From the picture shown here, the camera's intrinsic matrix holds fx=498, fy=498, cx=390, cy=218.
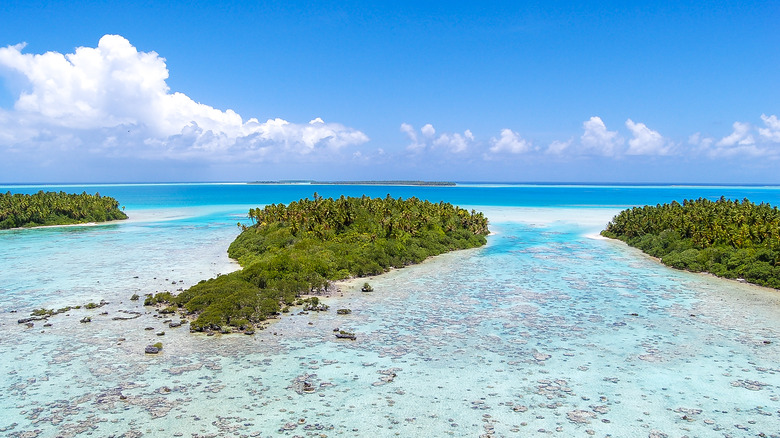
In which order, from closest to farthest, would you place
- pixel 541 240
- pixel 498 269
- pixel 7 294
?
pixel 7 294
pixel 498 269
pixel 541 240

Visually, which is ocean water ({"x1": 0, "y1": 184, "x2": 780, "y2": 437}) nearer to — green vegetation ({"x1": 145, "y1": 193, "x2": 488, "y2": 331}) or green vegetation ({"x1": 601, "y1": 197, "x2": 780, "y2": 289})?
green vegetation ({"x1": 145, "y1": 193, "x2": 488, "y2": 331})

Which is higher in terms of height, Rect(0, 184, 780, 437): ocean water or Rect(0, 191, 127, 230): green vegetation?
Rect(0, 191, 127, 230): green vegetation

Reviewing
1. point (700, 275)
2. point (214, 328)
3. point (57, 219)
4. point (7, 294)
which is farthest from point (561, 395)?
point (57, 219)

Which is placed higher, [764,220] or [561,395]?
[764,220]

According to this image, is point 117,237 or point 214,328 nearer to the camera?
point 214,328

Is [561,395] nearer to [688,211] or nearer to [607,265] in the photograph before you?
[607,265]

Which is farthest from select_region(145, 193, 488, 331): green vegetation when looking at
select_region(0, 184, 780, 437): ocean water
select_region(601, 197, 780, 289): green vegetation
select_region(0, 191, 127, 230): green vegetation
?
select_region(0, 191, 127, 230): green vegetation

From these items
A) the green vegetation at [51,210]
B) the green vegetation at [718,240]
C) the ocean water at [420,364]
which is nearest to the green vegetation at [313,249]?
the ocean water at [420,364]
